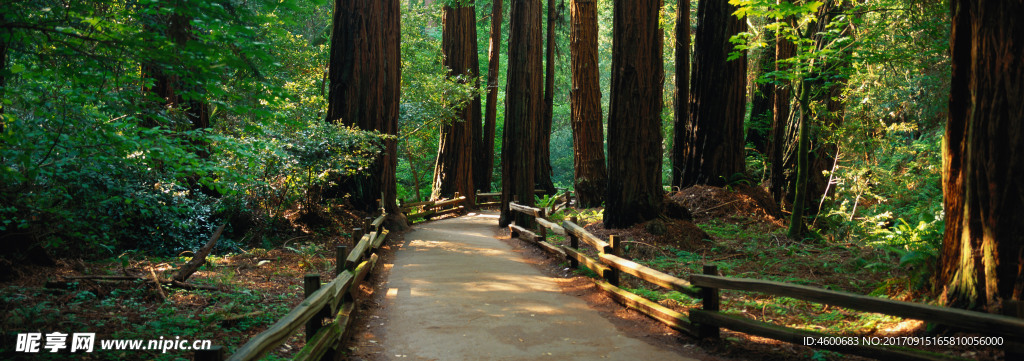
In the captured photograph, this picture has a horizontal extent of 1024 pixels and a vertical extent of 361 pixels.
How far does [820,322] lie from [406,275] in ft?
19.9

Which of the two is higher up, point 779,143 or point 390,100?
point 390,100

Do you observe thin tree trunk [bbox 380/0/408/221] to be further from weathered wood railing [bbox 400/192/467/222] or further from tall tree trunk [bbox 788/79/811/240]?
tall tree trunk [bbox 788/79/811/240]

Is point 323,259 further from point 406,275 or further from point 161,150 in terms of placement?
point 161,150

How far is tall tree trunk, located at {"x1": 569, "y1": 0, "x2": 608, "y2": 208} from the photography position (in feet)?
58.2

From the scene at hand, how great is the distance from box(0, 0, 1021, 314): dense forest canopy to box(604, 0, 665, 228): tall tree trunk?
0.13 ft

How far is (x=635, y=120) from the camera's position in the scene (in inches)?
429

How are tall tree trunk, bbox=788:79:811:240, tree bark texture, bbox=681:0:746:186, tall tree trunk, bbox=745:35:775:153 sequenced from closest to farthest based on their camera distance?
1. tall tree trunk, bbox=788:79:811:240
2. tree bark texture, bbox=681:0:746:186
3. tall tree trunk, bbox=745:35:775:153

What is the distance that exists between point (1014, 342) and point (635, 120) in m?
7.47

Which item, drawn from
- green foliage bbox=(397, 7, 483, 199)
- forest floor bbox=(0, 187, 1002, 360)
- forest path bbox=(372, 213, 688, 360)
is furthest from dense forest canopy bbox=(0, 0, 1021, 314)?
forest path bbox=(372, 213, 688, 360)

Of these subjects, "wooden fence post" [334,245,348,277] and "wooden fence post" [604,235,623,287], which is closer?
"wooden fence post" [334,245,348,277]

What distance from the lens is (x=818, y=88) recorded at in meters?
9.53

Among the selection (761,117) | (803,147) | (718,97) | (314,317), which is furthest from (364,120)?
(761,117)

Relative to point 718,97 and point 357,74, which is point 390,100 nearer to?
point 357,74

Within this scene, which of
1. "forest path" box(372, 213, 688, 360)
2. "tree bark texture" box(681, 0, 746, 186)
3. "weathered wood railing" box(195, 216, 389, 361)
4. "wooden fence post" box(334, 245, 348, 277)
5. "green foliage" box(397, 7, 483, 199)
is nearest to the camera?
"weathered wood railing" box(195, 216, 389, 361)
